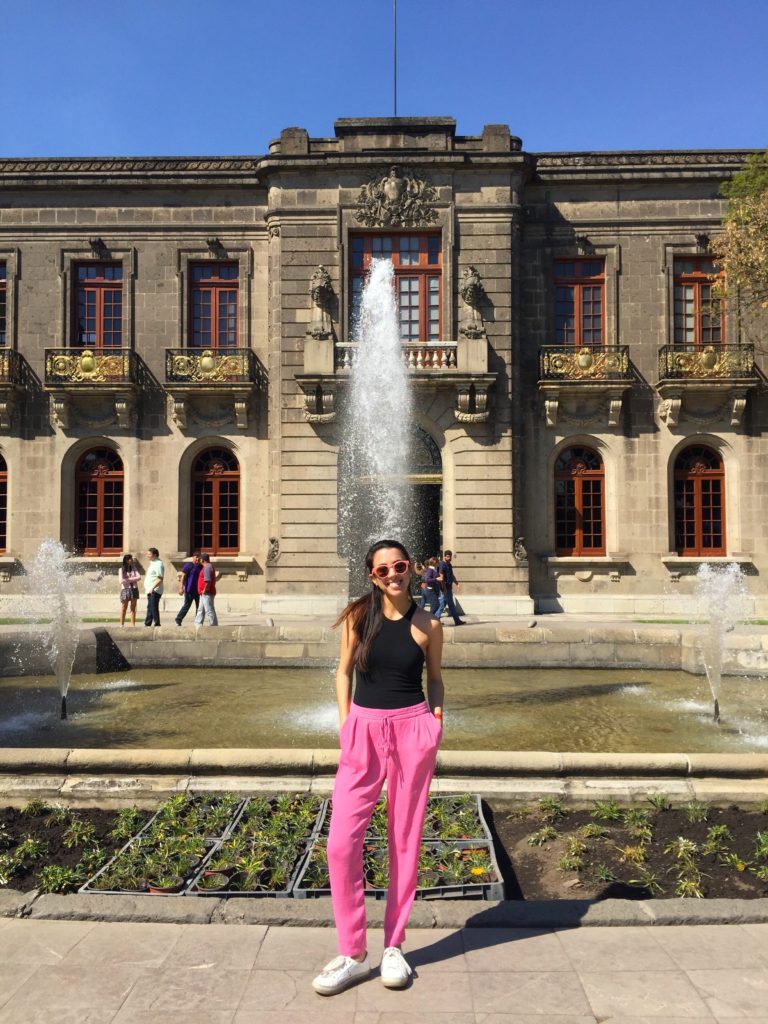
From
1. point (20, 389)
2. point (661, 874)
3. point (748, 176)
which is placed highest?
point (748, 176)

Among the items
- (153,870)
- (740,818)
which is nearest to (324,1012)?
(153,870)

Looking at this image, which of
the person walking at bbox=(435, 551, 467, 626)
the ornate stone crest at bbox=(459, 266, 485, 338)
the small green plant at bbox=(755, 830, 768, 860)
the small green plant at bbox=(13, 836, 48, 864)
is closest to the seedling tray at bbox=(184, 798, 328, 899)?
the small green plant at bbox=(13, 836, 48, 864)

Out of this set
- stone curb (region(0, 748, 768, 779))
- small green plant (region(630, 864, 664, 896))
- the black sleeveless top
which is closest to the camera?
the black sleeveless top

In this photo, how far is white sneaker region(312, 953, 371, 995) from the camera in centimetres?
329

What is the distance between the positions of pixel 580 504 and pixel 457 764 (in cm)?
1720

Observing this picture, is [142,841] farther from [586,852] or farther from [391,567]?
[586,852]

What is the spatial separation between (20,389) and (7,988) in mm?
20923

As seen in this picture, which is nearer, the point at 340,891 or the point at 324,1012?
the point at 324,1012

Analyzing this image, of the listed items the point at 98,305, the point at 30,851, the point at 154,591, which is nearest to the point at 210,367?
the point at 98,305

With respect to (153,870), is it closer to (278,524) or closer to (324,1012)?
(324,1012)

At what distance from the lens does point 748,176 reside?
19.7m

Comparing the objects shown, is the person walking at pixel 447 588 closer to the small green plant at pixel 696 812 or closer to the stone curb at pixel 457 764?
the stone curb at pixel 457 764

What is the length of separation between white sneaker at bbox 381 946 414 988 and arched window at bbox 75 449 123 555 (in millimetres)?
20337

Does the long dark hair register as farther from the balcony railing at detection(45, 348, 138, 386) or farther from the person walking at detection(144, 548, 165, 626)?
the balcony railing at detection(45, 348, 138, 386)
